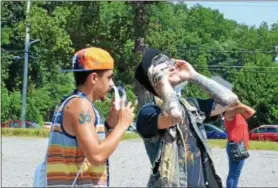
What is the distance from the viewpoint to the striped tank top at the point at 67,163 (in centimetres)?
345

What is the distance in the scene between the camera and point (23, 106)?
3966 centimetres

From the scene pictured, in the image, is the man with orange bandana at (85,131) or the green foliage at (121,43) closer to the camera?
the man with orange bandana at (85,131)

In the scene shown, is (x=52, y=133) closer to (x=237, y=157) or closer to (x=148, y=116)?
(x=148, y=116)

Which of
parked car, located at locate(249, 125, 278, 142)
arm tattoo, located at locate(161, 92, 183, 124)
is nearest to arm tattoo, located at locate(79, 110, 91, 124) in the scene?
arm tattoo, located at locate(161, 92, 183, 124)

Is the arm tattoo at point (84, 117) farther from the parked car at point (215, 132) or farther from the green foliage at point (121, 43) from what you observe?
the parked car at point (215, 132)

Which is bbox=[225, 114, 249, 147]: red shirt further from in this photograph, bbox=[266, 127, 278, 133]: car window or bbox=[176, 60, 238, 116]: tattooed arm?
bbox=[266, 127, 278, 133]: car window

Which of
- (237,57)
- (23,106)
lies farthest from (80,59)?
(237,57)

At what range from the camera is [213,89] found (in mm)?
3807

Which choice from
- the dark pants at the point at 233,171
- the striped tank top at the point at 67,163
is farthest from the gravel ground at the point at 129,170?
the striped tank top at the point at 67,163

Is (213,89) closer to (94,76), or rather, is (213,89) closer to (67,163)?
(94,76)

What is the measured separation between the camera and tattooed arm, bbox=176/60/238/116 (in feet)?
12.4

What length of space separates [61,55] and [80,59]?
97.1 ft

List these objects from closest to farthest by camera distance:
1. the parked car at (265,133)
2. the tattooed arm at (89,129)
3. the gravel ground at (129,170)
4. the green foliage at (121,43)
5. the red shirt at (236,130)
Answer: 1. the tattooed arm at (89,129)
2. the red shirt at (236,130)
3. the gravel ground at (129,170)
4. the green foliage at (121,43)
5. the parked car at (265,133)

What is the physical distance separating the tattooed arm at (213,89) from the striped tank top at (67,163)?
610mm
